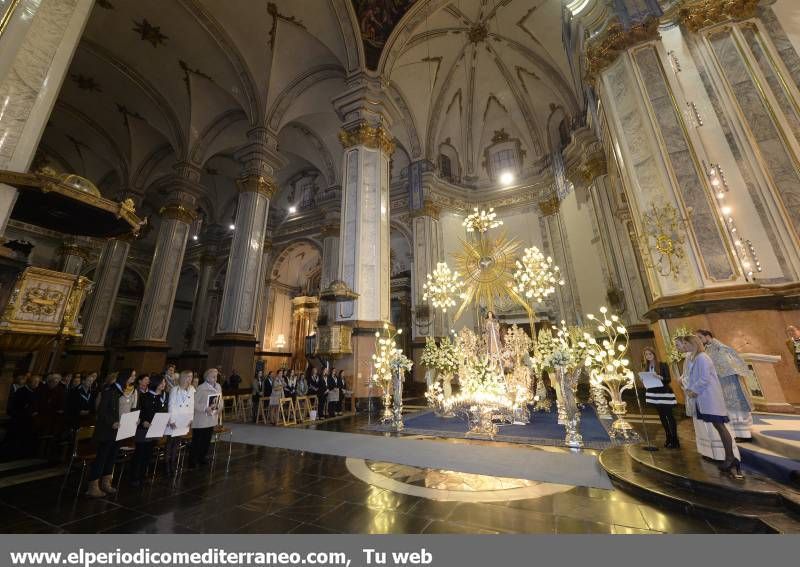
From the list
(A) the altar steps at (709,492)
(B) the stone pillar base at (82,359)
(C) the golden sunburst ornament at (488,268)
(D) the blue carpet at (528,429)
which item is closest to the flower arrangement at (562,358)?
(D) the blue carpet at (528,429)

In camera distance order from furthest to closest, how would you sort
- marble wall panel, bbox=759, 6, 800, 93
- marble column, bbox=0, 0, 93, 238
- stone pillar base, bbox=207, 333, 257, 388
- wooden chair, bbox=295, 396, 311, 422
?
stone pillar base, bbox=207, 333, 257, 388 < wooden chair, bbox=295, 396, 311, 422 < marble wall panel, bbox=759, 6, 800, 93 < marble column, bbox=0, 0, 93, 238

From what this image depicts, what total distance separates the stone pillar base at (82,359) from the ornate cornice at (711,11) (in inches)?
809

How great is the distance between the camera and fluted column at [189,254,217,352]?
1780 cm

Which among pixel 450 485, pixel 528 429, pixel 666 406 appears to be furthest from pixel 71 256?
pixel 666 406

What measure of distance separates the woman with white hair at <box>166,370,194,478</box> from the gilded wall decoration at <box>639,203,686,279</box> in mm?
7666

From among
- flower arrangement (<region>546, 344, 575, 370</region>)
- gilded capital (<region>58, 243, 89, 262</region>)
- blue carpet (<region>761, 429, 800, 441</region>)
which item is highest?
gilded capital (<region>58, 243, 89, 262</region>)

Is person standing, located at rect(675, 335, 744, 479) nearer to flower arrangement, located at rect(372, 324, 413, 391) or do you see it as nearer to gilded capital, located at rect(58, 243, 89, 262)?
flower arrangement, located at rect(372, 324, 413, 391)

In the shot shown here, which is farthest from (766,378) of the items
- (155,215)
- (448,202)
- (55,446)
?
(155,215)

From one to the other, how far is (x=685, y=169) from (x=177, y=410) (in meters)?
9.09

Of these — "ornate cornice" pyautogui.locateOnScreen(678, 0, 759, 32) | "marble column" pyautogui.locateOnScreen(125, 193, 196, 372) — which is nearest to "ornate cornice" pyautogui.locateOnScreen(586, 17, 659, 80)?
"ornate cornice" pyautogui.locateOnScreen(678, 0, 759, 32)

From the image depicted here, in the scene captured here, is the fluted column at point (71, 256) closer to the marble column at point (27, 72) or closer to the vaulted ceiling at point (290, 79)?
the vaulted ceiling at point (290, 79)

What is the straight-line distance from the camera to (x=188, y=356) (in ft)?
57.8

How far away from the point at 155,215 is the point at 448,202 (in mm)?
19426

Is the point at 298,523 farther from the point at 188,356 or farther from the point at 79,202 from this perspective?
the point at 188,356
